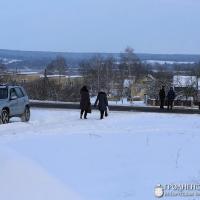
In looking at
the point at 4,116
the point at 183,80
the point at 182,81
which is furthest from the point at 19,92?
the point at 183,80

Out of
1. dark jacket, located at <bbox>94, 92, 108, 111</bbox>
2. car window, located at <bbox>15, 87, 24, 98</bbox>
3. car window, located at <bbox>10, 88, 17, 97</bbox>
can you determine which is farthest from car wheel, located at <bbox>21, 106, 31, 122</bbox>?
dark jacket, located at <bbox>94, 92, 108, 111</bbox>

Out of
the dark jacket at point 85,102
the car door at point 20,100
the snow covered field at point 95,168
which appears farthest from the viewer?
the dark jacket at point 85,102

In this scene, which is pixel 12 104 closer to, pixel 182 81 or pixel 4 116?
pixel 4 116

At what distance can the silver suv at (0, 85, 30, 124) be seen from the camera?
2215 cm

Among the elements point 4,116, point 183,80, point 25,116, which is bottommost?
point 183,80

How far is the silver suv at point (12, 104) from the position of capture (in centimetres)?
2215

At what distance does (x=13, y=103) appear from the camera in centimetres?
2284

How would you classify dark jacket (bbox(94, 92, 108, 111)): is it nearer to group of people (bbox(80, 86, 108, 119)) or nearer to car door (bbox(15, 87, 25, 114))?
group of people (bbox(80, 86, 108, 119))

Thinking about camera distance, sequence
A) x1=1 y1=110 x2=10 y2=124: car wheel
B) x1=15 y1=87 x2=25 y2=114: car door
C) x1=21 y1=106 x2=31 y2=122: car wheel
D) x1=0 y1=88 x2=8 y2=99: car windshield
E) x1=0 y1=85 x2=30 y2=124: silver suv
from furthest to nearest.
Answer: x1=21 y1=106 x2=31 y2=122: car wheel < x1=15 y1=87 x2=25 y2=114: car door < x1=0 y1=88 x2=8 y2=99: car windshield < x1=0 y1=85 x2=30 y2=124: silver suv < x1=1 y1=110 x2=10 y2=124: car wheel

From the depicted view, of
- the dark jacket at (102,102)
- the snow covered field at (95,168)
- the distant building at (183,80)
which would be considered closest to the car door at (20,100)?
the dark jacket at (102,102)

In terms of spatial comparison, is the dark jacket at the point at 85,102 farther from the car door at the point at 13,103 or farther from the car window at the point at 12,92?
the car window at the point at 12,92

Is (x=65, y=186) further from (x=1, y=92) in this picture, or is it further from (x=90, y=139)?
(x=1, y=92)

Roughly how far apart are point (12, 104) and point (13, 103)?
0.10 m

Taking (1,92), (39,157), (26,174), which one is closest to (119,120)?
(1,92)
